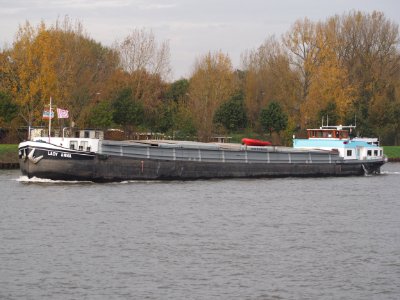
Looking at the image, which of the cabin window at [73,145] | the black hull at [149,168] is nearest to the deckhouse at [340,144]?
the black hull at [149,168]

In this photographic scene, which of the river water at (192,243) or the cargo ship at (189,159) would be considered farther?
the cargo ship at (189,159)

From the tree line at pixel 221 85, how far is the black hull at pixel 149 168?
2041 centimetres

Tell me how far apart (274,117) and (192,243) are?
69.1 m

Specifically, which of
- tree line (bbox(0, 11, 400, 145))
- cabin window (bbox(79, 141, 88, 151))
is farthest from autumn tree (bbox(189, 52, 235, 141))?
cabin window (bbox(79, 141, 88, 151))

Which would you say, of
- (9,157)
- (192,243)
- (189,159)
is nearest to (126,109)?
(9,157)

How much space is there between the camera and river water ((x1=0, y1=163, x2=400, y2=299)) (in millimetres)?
28750

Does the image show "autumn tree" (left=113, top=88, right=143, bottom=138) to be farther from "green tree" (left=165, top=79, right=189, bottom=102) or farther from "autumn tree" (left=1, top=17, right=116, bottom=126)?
"green tree" (left=165, top=79, right=189, bottom=102)

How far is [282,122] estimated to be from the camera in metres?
105

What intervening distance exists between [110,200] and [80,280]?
21.5 metres

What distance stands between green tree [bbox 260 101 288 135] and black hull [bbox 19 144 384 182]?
2719 centimetres

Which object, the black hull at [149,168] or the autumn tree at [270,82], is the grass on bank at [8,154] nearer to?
the black hull at [149,168]

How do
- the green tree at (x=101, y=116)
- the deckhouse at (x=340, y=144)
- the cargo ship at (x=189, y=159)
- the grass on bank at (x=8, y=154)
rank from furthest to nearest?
the green tree at (x=101, y=116)
the grass on bank at (x=8, y=154)
the deckhouse at (x=340, y=144)
the cargo ship at (x=189, y=159)

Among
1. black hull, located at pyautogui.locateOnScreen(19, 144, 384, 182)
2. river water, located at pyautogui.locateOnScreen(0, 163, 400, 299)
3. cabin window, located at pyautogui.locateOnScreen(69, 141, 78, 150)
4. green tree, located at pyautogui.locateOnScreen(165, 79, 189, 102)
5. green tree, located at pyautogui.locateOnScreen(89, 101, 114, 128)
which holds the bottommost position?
river water, located at pyautogui.locateOnScreen(0, 163, 400, 299)

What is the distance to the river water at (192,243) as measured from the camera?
28.8 meters
